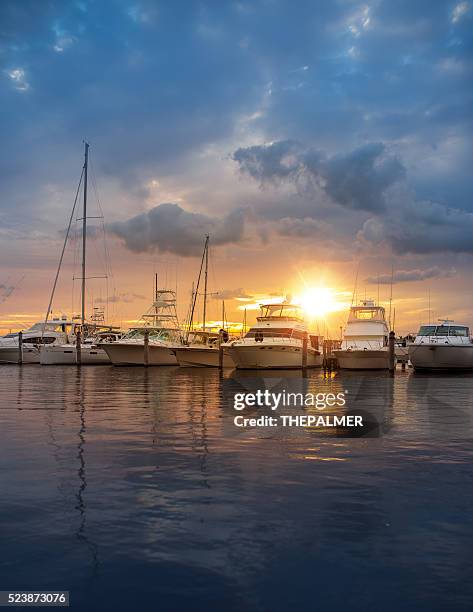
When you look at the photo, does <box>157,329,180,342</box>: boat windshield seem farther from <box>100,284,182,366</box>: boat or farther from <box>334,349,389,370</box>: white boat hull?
<box>334,349,389,370</box>: white boat hull

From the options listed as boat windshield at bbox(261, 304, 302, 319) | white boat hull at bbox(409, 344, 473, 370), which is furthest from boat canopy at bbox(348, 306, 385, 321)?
white boat hull at bbox(409, 344, 473, 370)

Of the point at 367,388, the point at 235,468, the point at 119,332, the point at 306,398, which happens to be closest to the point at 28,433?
the point at 235,468

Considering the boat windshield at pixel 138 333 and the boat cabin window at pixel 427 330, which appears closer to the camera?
the boat cabin window at pixel 427 330

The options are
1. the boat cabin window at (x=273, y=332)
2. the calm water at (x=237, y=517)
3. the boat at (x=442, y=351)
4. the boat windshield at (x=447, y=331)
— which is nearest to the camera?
the calm water at (x=237, y=517)

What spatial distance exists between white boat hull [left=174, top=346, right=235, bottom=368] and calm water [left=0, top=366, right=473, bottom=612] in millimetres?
39810

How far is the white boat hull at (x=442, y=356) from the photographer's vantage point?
143 ft

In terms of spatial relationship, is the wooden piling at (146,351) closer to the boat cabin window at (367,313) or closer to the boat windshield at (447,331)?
the boat cabin window at (367,313)

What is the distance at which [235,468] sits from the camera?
37.0 feet

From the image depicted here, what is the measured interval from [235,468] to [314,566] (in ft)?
15.7

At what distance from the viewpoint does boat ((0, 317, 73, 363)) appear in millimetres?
65125

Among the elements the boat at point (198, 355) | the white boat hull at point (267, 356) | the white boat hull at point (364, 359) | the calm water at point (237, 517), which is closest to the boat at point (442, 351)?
the white boat hull at point (364, 359)

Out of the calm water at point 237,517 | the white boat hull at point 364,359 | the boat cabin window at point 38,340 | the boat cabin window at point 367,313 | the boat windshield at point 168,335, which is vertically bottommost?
the calm water at point 237,517

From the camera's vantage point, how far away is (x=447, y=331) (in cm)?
4644

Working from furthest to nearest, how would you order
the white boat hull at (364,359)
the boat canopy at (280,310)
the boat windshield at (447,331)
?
the boat canopy at (280,310)
the white boat hull at (364,359)
the boat windshield at (447,331)
